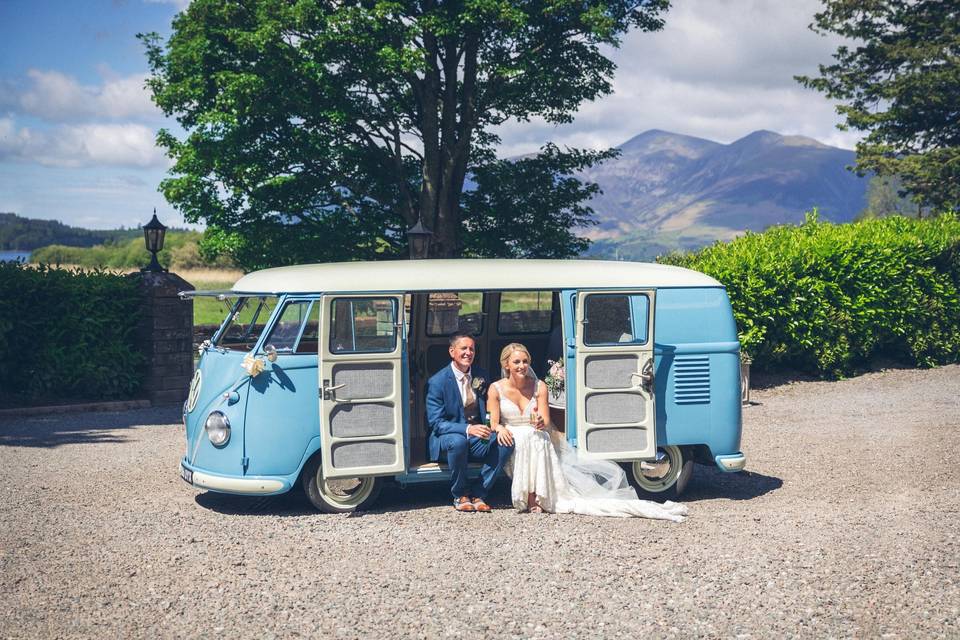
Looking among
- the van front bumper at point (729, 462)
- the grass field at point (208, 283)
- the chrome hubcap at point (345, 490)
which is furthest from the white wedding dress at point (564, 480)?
the grass field at point (208, 283)

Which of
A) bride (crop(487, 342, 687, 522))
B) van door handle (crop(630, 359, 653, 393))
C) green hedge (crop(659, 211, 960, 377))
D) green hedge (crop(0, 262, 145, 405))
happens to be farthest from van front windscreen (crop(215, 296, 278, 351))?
green hedge (crop(659, 211, 960, 377))

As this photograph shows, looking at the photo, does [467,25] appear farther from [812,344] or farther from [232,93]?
[812,344]

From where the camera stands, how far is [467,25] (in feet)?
71.4

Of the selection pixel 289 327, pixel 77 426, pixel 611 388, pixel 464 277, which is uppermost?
pixel 464 277

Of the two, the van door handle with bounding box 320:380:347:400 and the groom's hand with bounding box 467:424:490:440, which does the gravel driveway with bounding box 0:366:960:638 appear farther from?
the van door handle with bounding box 320:380:347:400

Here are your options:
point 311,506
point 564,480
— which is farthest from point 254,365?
point 564,480

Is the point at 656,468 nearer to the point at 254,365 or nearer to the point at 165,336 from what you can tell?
the point at 254,365

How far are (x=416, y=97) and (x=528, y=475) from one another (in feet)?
57.2

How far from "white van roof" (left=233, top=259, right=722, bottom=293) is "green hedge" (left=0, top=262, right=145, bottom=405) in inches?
302

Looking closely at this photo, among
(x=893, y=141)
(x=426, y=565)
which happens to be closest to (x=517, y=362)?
(x=426, y=565)

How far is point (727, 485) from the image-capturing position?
973 cm

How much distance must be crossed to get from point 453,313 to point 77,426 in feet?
22.7

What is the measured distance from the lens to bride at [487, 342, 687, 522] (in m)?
8.25

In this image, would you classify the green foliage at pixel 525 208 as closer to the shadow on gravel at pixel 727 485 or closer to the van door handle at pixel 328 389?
the shadow on gravel at pixel 727 485
